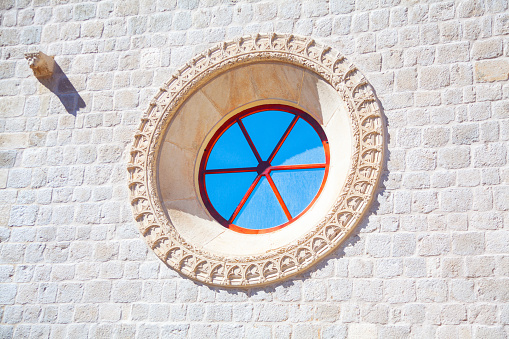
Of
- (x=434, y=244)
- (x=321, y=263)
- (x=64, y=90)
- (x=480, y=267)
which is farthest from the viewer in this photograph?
(x=64, y=90)

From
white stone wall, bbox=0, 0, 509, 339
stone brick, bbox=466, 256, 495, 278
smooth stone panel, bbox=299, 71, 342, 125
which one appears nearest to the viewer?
stone brick, bbox=466, 256, 495, 278

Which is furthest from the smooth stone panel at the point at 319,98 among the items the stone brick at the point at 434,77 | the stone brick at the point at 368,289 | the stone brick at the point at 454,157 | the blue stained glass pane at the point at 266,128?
the stone brick at the point at 368,289

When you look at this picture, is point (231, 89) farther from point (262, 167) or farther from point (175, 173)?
point (175, 173)

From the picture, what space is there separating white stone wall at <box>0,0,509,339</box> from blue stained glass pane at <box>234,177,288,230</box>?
81cm

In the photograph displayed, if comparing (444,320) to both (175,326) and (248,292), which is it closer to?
(248,292)

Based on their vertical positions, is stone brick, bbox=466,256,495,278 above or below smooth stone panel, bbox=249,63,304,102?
below

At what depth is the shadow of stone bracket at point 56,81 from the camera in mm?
6239

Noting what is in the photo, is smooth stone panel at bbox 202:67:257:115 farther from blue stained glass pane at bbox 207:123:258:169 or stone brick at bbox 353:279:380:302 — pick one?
stone brick at bbox 353:279:380:302

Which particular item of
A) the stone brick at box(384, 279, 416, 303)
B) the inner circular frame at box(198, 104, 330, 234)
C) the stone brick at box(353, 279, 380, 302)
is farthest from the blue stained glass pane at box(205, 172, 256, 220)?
the stone brick at box(384, 279, 416, 303)

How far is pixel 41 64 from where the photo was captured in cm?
628

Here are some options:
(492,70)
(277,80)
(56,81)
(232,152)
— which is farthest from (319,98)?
(56,81)

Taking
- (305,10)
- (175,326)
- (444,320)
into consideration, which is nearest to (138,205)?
(175,326)

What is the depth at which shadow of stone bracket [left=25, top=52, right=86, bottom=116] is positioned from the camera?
20.5ft

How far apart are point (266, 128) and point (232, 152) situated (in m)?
0.41
